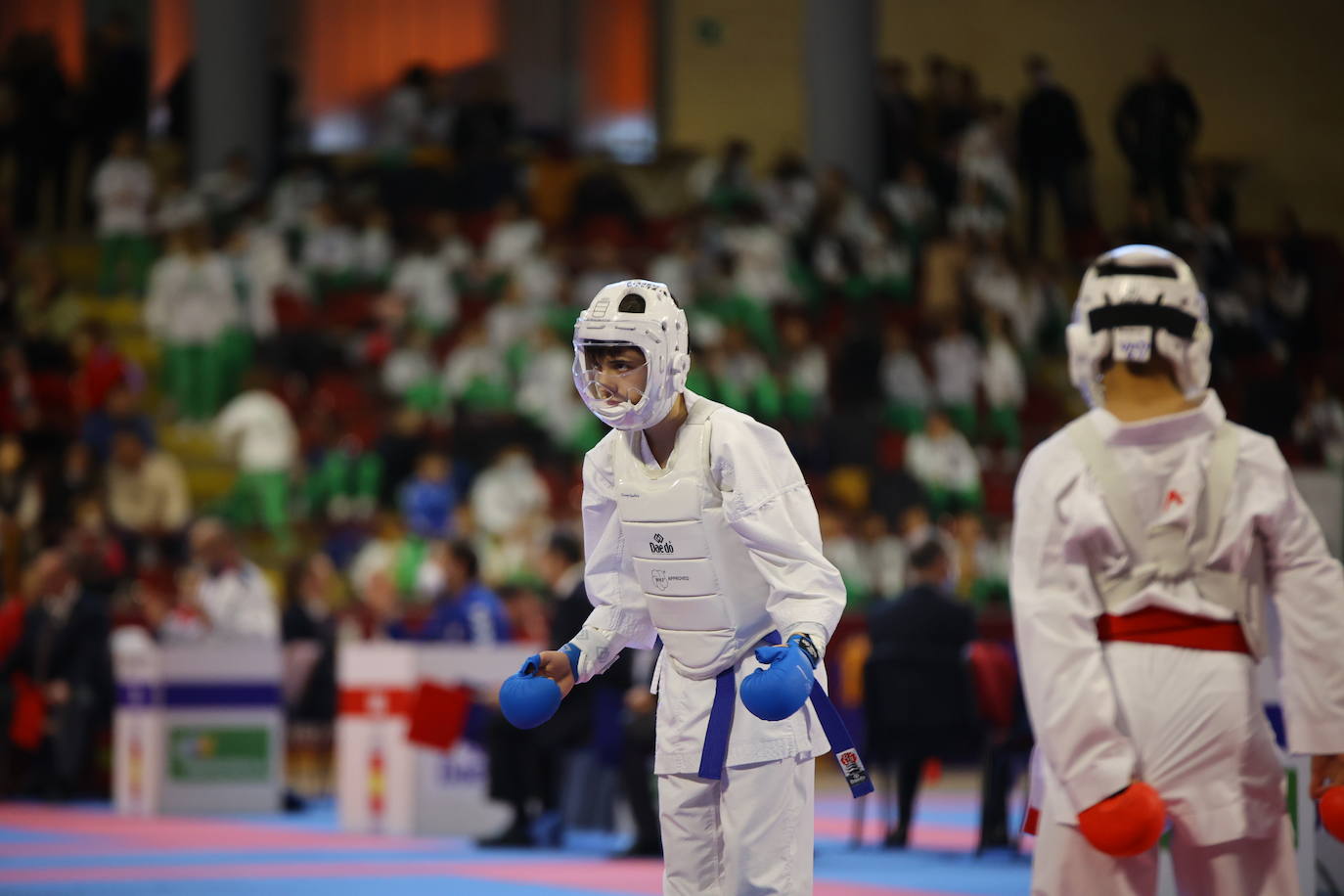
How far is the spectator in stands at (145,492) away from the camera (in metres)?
15.7

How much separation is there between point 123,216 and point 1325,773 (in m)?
17.6

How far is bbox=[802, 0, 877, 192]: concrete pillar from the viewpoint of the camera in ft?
69.2

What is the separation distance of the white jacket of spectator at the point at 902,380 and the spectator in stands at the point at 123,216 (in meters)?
7.63

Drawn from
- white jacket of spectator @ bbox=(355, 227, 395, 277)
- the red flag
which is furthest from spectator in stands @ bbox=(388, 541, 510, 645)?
white jacket of spectator @ bbox=(355, 227, 395, 277)

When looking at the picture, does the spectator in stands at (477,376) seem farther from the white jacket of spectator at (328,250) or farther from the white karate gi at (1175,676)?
the white karate gi at (1175,676)

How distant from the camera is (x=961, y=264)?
1958 cm

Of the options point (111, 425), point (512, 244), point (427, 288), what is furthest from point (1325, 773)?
point (512, 244)

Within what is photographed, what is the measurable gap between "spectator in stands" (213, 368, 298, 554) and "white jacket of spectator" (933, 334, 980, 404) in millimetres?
6259

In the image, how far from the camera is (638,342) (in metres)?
4.63

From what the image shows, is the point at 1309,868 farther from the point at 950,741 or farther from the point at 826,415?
the point at 826,415

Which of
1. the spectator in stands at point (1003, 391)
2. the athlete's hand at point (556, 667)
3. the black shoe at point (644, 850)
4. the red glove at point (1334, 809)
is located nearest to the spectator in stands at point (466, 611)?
the black shoe at point (644, 850)

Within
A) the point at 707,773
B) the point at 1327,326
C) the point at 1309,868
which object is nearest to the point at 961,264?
the point at 1327,326

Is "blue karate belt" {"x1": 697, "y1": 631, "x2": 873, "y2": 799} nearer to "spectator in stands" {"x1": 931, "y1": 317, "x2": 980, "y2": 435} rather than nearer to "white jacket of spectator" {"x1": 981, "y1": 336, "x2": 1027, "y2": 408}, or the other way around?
"spectator in stands" {"x1": 931, "y1": 317, "x2": 980, "y2": 435}

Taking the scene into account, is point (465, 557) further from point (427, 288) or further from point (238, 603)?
point (427, 288)
